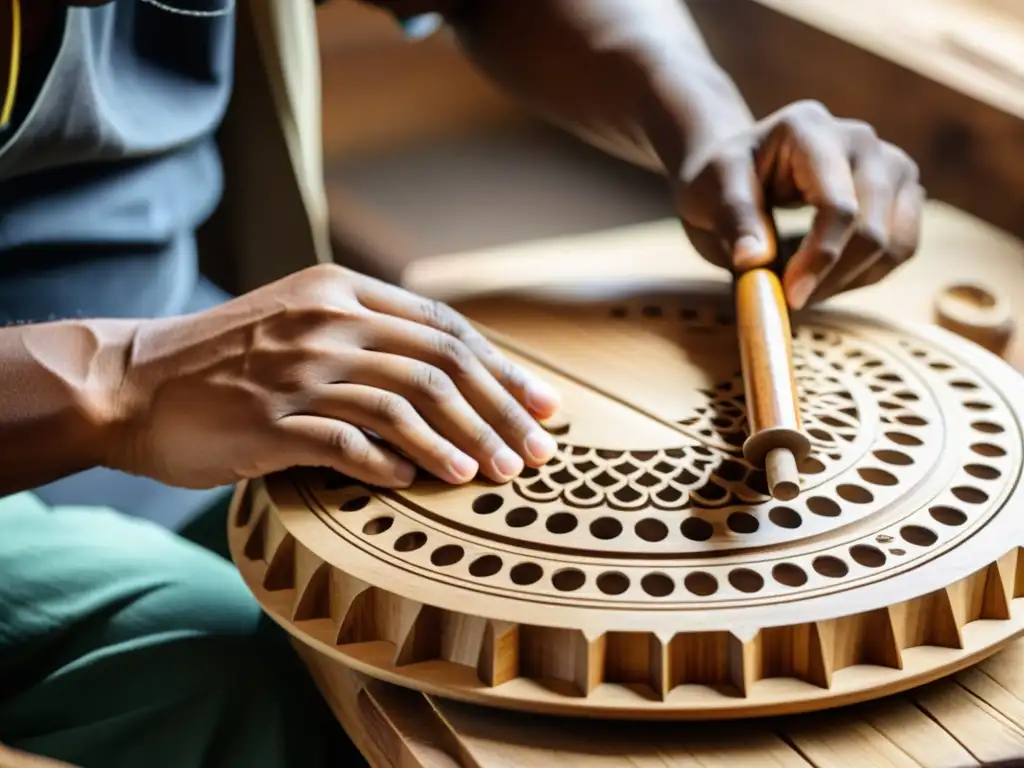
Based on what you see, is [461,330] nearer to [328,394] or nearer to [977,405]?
[328,394]

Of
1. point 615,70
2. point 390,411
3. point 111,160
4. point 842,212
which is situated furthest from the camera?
point 615,70

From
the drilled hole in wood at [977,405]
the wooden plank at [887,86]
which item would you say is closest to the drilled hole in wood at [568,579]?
the drilled hole in wood at [977,405]

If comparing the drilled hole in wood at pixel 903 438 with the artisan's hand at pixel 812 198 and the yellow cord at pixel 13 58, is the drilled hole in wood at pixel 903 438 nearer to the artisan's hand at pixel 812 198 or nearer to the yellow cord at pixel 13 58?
the artisan's hand at pixel 812 198

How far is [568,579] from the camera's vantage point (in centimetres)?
64

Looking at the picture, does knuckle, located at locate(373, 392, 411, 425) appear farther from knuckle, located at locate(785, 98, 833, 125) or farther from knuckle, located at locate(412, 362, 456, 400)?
knuckle, located at locate(785, 98, 833, 125)

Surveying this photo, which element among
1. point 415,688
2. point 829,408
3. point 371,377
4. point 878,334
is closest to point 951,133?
point 878,334

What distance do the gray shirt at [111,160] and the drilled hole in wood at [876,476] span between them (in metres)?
0.61

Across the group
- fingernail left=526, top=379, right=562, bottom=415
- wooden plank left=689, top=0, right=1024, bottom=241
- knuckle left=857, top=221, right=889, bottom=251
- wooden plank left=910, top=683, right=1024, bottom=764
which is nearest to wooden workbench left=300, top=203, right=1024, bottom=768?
wooden plank left=910, top=683, right=1024, bottom=764

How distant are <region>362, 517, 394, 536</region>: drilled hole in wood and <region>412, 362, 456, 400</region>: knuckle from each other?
8cm

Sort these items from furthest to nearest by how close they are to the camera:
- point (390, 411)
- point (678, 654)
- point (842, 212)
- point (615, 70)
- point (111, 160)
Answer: point (615, 70) → point (111, 160) → point (842, 212) → point (390, 411) → point (678, 654)

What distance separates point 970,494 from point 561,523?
9.8 inches

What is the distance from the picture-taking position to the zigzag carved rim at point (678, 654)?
1.99 ft

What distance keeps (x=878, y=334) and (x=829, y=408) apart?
131 millimetres

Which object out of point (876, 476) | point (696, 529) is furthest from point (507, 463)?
point (876, 476)
